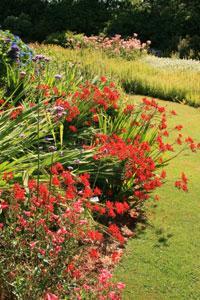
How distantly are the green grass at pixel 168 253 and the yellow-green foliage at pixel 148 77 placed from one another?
4785 mm

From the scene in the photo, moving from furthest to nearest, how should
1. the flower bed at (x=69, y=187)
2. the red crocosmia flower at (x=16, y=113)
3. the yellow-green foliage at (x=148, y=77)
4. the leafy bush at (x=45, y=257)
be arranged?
the yellow-green foliage at (x=148, y=77) → the red crocosmia flower at (x=16, y=113) → the flower bed at (x=69, y=187) → the leafy bush at (x=45, y=257)

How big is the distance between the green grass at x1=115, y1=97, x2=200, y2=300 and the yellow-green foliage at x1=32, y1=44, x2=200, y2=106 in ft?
15.7

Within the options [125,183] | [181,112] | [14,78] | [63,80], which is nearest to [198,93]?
[181,112]

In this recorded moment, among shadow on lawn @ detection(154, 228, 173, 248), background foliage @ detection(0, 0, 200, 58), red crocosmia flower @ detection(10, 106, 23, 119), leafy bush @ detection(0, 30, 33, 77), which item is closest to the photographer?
shadow on lawn @ detection(154, 228, 173, 248)

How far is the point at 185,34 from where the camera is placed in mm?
21078

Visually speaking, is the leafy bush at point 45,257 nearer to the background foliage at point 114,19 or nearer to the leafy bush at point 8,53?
the leafy bush at point 8,53

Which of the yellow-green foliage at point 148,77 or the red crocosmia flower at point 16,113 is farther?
the yellow-green foliage at point 148,77

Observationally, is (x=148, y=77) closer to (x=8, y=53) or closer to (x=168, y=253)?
(x=8, y=53)

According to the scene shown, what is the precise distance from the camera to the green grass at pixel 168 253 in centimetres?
423

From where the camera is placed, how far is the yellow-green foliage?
36.1 feet

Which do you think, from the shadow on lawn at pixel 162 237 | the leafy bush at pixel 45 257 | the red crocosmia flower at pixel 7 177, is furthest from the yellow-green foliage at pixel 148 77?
the leafy bush at pixel 45 257

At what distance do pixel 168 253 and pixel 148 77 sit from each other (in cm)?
775

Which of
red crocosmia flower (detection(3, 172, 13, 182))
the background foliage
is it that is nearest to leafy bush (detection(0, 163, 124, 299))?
red crocosmia flower (detection(3, 172, 13, 182))

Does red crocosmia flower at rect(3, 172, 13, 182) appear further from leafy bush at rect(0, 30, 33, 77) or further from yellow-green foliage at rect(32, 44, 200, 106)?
yellow-green foliage at rect(32, 44, 200, 106)
